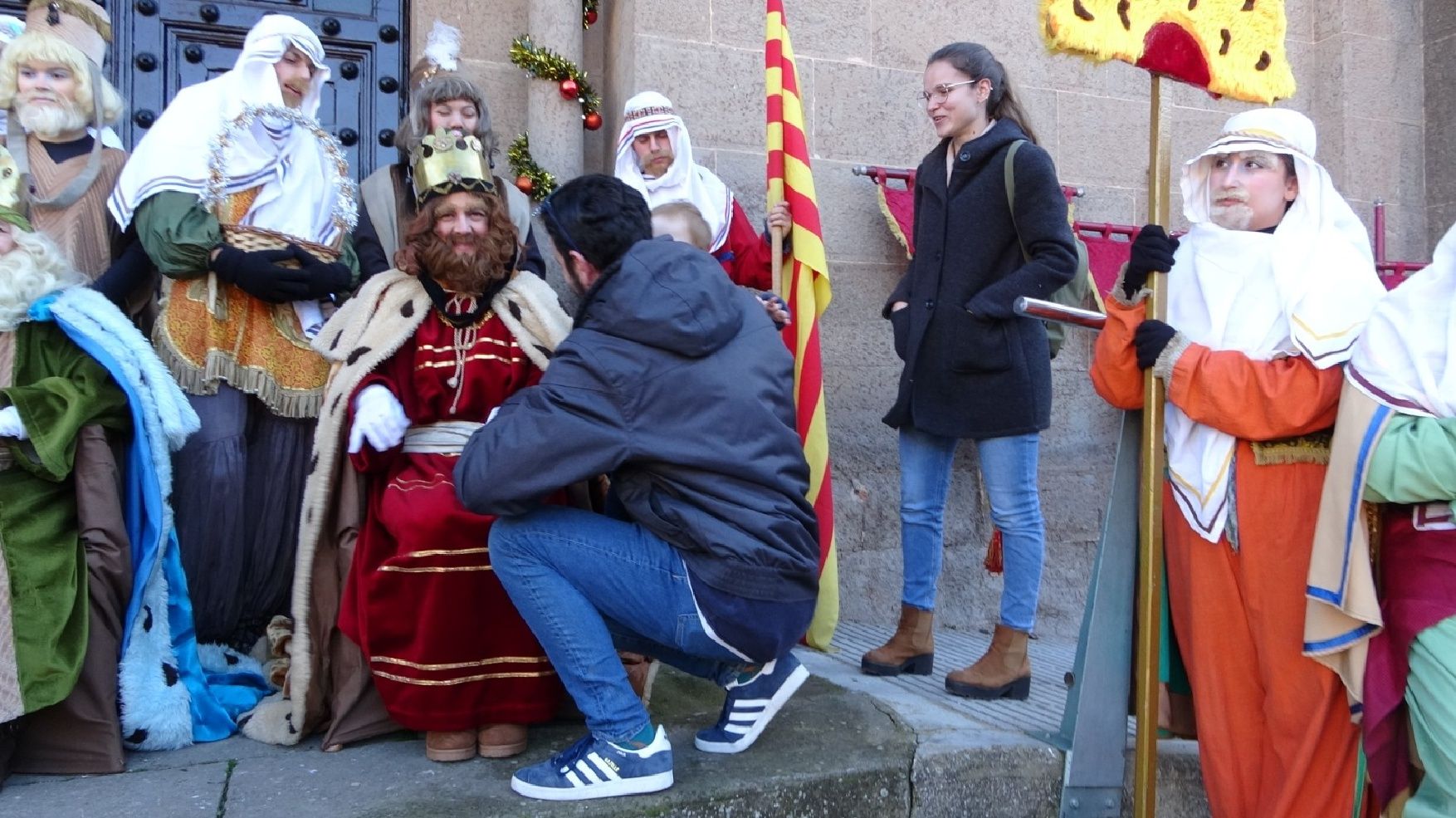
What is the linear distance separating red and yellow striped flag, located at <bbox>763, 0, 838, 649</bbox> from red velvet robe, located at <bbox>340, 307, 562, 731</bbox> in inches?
46.8

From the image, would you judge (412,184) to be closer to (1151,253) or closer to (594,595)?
(594,595)

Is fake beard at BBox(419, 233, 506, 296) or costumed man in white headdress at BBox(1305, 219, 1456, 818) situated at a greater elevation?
fake beard at BBox(419, 233, 506, 296)

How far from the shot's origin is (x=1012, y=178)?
355 centimetres

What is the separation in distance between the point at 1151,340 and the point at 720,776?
1414mm

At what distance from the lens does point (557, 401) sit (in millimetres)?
2670

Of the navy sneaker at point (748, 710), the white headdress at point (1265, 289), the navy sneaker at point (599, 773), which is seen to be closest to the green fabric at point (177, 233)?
the navy sneaker at point (599, 773)

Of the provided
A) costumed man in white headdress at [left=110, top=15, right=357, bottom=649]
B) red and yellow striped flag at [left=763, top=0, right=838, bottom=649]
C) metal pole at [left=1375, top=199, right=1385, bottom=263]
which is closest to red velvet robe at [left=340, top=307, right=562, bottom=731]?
costumed man in white headdress at [left=110, top=15, right=357, bottom=649]

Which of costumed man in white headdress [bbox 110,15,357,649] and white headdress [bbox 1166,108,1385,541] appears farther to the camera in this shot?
costumed man in white headdress [bbox 110,15,357,649]

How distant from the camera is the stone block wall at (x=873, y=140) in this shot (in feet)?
15.9

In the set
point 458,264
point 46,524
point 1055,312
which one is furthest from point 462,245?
point 1055,312

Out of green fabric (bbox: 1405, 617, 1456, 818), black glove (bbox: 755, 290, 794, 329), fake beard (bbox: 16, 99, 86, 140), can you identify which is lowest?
green fabric (bbox: 1405, 617, 1456, 818)

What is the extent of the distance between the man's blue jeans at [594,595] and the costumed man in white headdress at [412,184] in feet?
4.50

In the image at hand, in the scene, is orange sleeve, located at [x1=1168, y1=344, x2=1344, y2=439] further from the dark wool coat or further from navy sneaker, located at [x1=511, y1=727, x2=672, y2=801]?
navy sneaker, located at [x1=511, y1=727, x2=672, y2=801]

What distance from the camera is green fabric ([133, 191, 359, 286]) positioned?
139 inches
